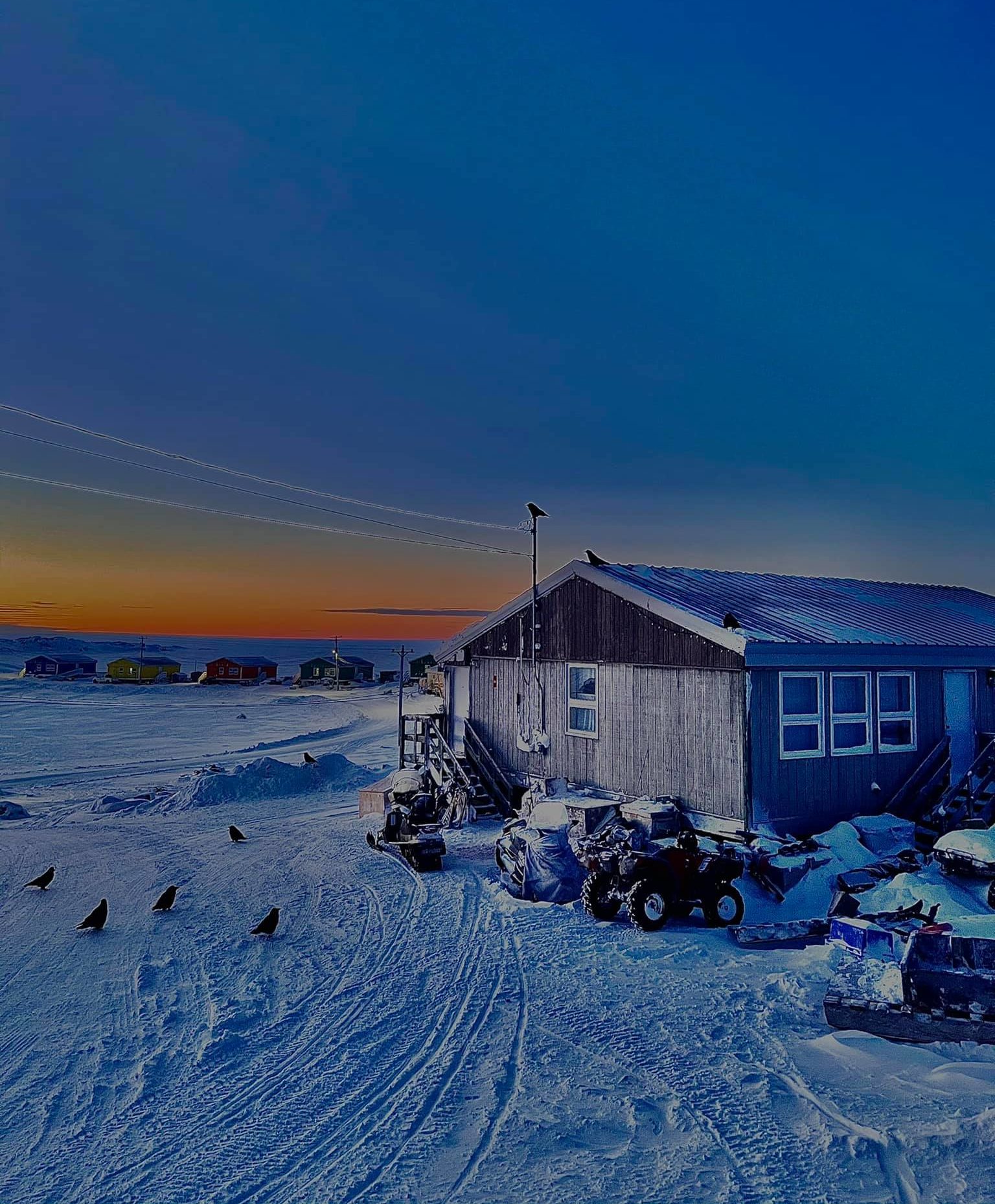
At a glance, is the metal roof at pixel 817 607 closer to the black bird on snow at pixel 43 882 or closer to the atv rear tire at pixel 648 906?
the atv rear tire at pixel 648 906

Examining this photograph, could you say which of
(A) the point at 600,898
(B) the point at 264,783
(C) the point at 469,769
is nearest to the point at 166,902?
(A) the point at 600,898

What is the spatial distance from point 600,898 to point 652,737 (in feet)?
16.7

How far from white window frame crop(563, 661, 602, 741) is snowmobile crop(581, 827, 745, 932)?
233 inches

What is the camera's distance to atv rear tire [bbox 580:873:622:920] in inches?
425

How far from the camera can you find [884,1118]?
5656 mm

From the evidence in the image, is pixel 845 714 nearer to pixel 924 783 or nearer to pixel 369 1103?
pixel 924 783

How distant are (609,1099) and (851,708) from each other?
35.5 ft

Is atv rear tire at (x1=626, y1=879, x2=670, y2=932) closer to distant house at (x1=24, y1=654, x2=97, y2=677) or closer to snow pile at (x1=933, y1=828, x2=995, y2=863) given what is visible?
snow pile at (x1=933, y1=828, x2=995, y2=863)

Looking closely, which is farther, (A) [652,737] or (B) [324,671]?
(B) [324,671]

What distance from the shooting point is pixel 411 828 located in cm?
1550

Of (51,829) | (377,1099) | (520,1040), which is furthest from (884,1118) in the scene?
(51,829)

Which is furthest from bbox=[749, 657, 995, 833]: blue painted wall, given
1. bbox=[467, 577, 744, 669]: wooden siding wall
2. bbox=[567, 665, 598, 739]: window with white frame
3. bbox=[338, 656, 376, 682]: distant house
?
bbox=[338, 656, 376, 682]: distant house

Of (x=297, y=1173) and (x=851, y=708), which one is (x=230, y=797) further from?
(x=297, y=1173)

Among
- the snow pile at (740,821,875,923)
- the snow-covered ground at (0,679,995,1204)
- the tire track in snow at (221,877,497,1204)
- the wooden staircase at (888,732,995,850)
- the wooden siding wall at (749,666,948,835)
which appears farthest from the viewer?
the wooden staircase at (888,732,995,850)
